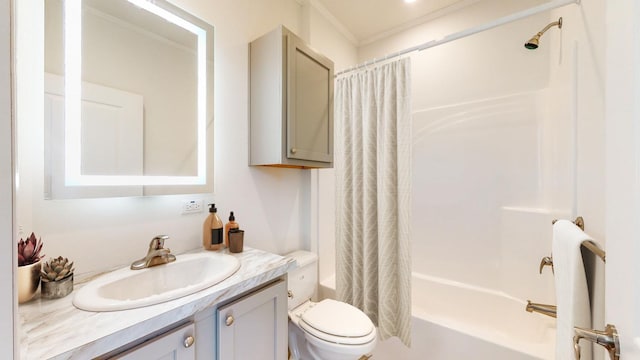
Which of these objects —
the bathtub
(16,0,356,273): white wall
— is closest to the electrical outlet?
(16,0,356,273): white wall

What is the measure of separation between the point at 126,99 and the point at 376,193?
145 cm

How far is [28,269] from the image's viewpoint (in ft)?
2.38

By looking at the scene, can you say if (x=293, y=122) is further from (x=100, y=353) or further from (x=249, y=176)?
(x=100, y=353)

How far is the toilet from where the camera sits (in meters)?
1.24

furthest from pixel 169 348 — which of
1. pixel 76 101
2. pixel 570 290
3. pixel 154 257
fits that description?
pixel 570 290

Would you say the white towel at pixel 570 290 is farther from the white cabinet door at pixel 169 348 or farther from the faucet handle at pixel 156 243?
the faucet handle at pixel 156 243

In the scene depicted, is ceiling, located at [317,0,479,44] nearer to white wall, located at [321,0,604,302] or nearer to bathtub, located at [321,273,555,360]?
white wall, located at [321,0,604,302]

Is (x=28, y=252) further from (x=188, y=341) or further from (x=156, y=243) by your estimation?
(x=188, y=341)

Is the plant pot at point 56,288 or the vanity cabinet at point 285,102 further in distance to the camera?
the vanity cabinet at point 285,102

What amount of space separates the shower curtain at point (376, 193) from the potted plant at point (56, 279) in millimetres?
1409

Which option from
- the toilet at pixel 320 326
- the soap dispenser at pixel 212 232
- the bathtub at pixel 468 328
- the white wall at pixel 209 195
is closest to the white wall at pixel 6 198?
the white wall at pixel 209 195

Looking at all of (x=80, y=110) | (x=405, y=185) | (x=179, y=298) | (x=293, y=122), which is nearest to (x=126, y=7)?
(x=80, y=110)

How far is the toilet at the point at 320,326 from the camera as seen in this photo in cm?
124

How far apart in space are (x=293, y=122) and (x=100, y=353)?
1205 millimetres
